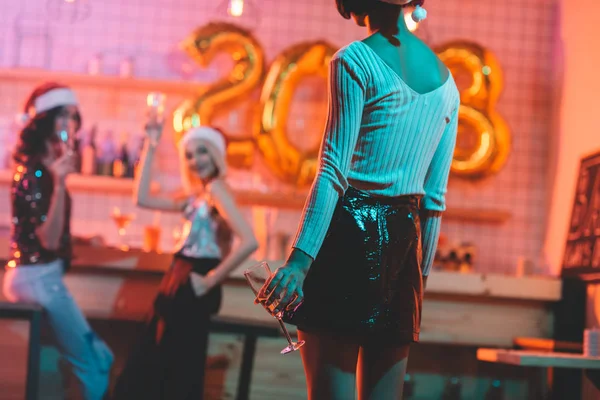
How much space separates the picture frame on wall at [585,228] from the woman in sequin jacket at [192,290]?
5.71 feet

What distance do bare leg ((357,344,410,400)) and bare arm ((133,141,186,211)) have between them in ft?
8.51

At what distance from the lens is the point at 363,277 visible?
166 cm

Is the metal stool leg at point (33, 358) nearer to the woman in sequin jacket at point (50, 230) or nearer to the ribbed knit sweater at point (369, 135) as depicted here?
the woman in sequin jacket at point (50, 230)

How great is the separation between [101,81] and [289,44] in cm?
125

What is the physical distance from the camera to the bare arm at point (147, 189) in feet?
13.8

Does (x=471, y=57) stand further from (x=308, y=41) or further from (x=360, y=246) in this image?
(x=360, y=246)

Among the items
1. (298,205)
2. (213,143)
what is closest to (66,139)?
(213,143)

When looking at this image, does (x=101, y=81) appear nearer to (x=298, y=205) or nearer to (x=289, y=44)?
(x=289, y=44)

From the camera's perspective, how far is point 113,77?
5602mm

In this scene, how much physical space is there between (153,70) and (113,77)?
30 cm

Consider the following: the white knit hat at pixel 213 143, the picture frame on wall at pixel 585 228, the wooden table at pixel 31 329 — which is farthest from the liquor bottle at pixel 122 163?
the picture frame on wall at pixel 585 228

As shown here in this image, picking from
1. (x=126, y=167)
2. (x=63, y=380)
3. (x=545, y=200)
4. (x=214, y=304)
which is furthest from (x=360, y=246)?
A: (x=545, y=200)

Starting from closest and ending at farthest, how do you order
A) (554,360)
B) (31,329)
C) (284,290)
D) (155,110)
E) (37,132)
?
1. (284,290)
2. (554,360)
3. (31,329)
4. (37,132)
5. (155,110)

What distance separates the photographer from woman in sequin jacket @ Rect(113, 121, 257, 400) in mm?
3988
